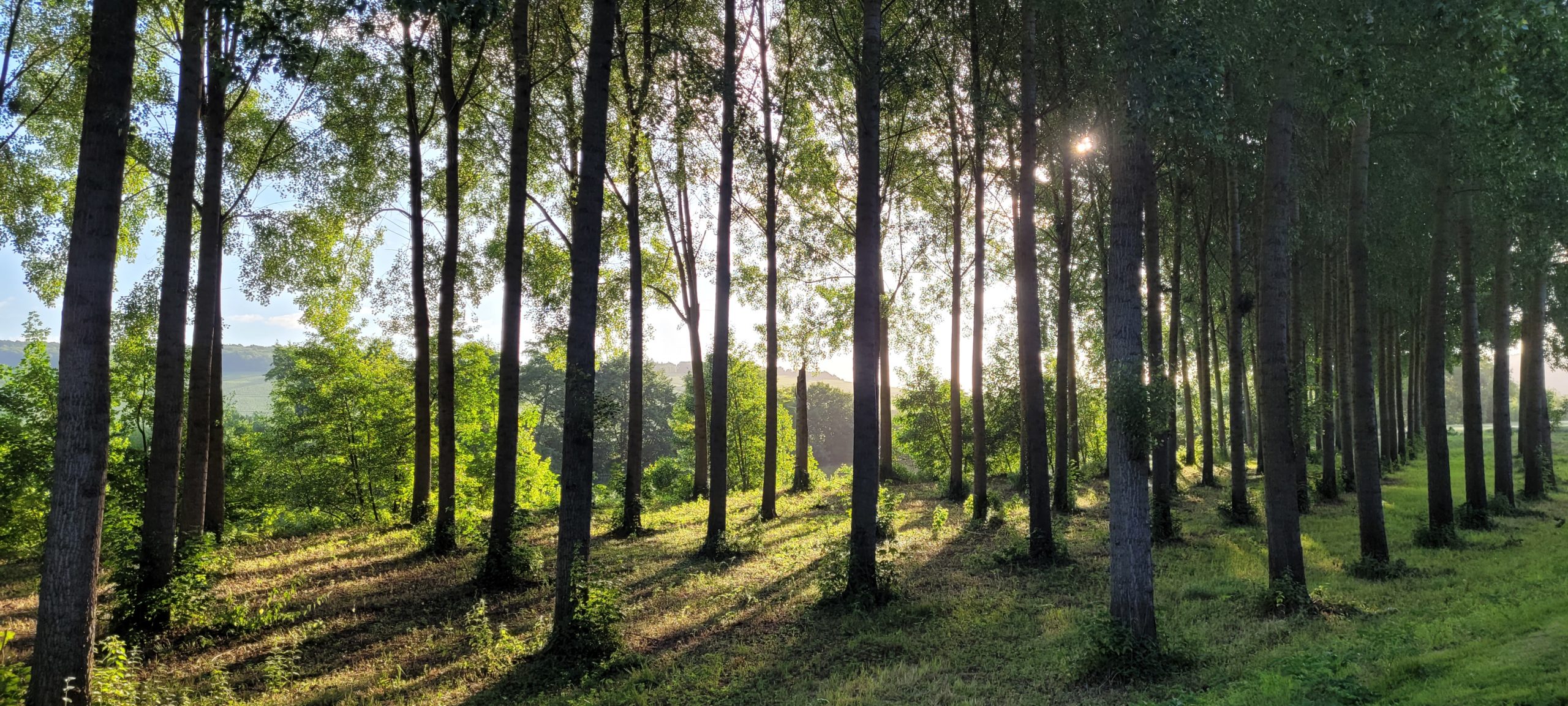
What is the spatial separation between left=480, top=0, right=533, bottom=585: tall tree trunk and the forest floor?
817 millimetres

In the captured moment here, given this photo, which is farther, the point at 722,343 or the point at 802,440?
the point at 802,440

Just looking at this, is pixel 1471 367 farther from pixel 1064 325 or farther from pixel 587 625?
pixel 587 625

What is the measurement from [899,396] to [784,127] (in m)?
22.2

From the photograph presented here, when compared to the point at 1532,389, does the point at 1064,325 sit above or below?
above

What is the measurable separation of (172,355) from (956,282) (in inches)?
743

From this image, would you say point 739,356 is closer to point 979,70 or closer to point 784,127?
point 784,127

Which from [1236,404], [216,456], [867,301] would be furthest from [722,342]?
[1236,404]

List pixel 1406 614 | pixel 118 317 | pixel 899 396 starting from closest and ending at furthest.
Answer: pixel 1406 614 < pixel 118 317 < pixel 899 396

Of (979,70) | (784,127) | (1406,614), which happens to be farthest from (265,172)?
(1406,614)

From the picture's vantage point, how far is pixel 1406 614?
9.45 meters

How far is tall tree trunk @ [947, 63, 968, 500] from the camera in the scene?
67.8 feet

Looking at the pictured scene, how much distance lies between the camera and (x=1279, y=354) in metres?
10.9

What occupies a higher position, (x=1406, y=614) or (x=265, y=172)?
(x=265, y=172)

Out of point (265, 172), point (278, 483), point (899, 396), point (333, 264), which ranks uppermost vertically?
point (265, 172)
